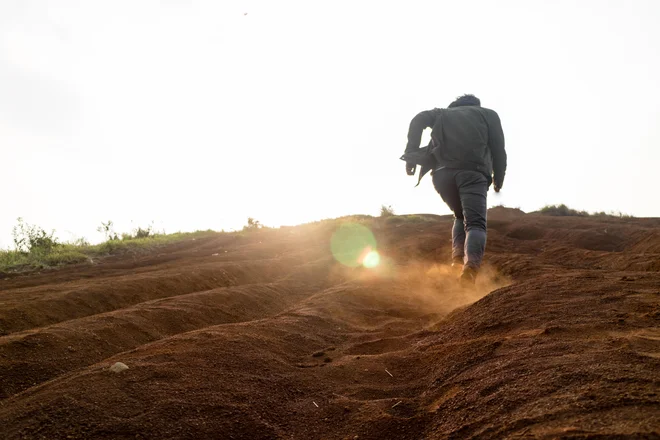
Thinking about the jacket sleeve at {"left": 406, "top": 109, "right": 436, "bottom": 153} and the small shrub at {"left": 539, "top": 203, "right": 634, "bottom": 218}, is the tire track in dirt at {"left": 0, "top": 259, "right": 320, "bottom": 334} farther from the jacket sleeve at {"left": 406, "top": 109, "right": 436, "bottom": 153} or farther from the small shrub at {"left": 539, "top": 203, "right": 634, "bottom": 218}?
the small shrub at {"left": 539, "top": 203, "right": 634, "bottom": 218}

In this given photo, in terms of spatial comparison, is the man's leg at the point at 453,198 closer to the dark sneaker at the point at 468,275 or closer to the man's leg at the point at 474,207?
the man's leg at the point at 474,207

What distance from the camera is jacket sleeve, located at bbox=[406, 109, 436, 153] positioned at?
4770mm

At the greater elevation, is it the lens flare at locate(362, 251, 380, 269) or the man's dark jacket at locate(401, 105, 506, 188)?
the man's dark jacket at locate(401, 105, 506, 188)

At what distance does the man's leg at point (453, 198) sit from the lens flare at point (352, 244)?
244cm

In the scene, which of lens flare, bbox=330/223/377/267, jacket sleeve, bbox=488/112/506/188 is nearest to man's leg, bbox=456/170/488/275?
jacket sleeve, bbox=488/112/506/188

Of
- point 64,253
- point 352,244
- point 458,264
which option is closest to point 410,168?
point 458,264

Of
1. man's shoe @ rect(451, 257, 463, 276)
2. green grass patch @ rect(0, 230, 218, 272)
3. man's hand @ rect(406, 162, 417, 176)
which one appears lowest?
man's shoe @ rect(451, 257, 463, 276)

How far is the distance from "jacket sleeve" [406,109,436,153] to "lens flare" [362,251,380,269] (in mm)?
2588

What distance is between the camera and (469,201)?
14.6 feet

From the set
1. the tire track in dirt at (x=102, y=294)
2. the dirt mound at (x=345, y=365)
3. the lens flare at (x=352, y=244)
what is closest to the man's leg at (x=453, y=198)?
the dirt mound at (x=345, y=365)

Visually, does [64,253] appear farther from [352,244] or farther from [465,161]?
[465,161]

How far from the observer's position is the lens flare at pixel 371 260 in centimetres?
713

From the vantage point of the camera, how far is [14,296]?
14.5 feet

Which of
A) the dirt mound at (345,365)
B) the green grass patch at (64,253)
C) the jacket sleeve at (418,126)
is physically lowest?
the dirt mound at (345,365)
